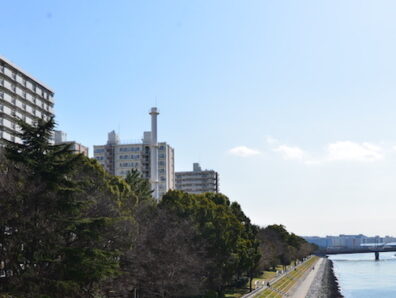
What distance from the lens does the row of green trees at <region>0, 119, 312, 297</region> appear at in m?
35.5

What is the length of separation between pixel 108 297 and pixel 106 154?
115 m

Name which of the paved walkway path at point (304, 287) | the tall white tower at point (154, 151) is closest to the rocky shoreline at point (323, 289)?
the paved walkway path at point (304, 287)

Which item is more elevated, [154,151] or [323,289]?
[154,151]

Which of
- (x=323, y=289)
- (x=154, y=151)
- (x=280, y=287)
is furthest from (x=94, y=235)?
(x=154, y=151)

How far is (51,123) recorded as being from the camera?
39125 millimetres

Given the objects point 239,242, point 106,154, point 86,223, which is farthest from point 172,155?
point 86,223

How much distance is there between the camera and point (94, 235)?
39594mm

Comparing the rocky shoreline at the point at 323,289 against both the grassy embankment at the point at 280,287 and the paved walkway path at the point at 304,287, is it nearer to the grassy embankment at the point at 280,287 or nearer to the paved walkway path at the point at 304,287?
the paved walkway path at the point at 304,287

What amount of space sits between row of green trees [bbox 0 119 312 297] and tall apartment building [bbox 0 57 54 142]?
3267cm

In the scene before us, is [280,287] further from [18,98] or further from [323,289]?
[18,98]

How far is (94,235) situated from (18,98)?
66152 mm

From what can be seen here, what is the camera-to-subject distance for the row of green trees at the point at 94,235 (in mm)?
35469

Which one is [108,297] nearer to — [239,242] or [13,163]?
[13,163]

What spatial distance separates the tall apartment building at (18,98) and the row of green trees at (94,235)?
1286 inches
